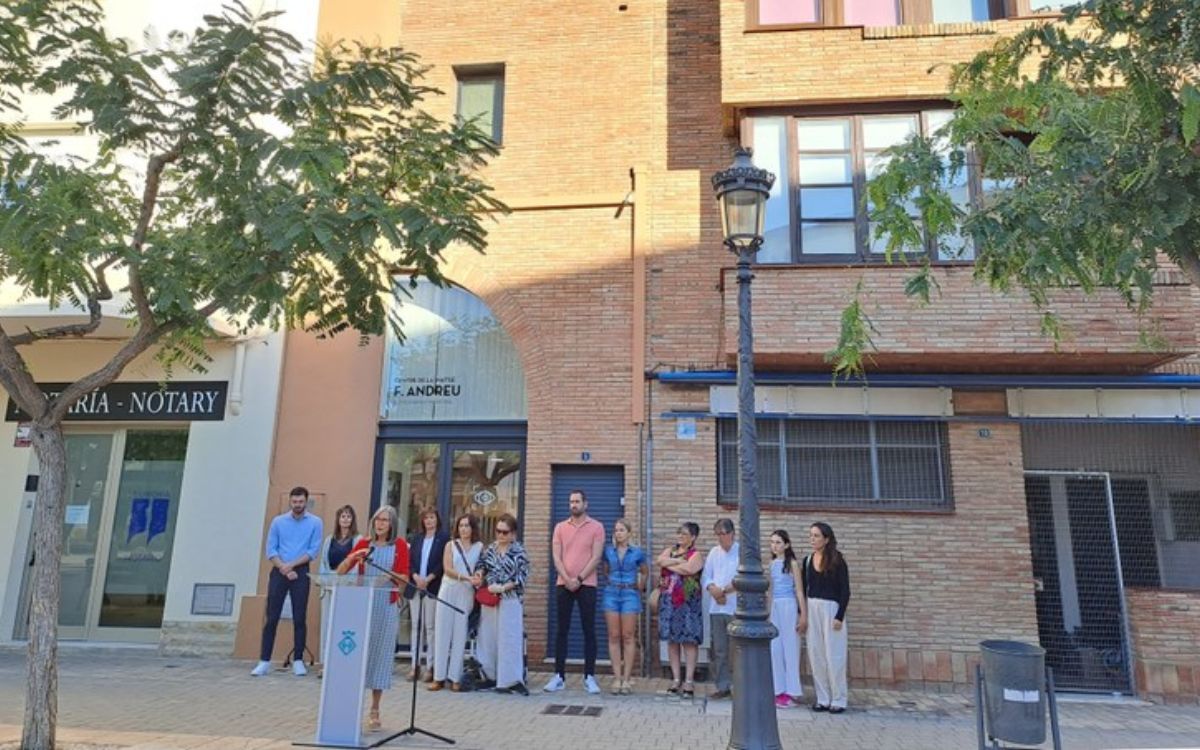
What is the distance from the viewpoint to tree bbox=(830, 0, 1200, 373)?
189 inches

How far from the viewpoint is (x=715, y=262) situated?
10.5 m

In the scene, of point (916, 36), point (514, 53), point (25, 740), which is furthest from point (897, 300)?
point (25, 740)

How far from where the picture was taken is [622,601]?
8.54m

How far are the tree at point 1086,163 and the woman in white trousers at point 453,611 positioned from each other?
5.49 m

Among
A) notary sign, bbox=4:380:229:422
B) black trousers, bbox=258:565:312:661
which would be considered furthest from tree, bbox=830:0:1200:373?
notary sign, bbox=4:380:229:422

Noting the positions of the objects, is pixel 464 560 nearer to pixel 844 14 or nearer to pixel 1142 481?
pixel 1142 481

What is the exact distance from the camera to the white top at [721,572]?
830 centimetres

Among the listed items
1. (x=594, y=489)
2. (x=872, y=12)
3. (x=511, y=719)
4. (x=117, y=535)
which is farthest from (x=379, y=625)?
(x=872, y=12)

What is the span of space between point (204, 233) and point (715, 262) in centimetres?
631

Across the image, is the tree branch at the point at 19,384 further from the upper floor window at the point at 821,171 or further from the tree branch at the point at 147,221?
the upper floor window at the point at 821,171

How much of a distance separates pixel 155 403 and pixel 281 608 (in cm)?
415

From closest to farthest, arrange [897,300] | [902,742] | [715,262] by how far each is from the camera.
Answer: [902,742] → [897,300] → [715,262]

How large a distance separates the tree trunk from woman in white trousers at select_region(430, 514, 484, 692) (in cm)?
355

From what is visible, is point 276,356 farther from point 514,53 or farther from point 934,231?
point 934,231
